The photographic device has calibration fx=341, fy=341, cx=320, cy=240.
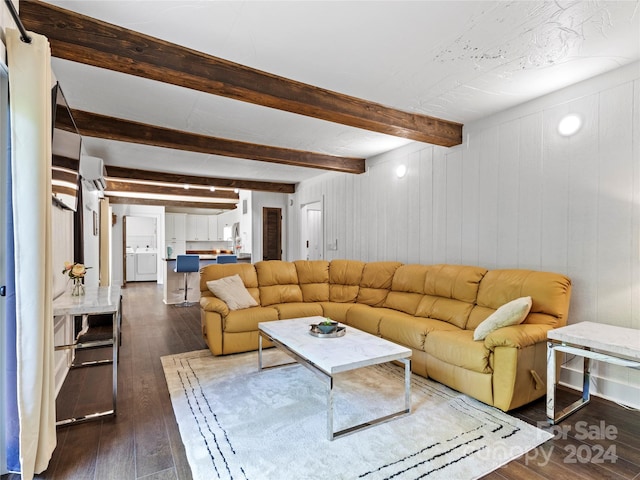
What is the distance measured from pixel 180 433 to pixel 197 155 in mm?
3968

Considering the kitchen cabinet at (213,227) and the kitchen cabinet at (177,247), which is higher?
the kitchen cabinet at (213,227)

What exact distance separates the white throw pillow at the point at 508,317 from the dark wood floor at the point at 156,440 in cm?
60

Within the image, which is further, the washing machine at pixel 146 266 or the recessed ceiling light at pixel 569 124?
the washing machine at pixel 146 266

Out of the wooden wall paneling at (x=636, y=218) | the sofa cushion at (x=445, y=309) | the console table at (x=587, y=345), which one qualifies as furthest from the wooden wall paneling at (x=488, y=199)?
the console table at (x=587, y=345)

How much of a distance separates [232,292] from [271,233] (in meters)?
4.25

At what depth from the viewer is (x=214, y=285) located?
3947 mm

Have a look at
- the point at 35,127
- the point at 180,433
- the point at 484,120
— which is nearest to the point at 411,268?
the point at 484,120

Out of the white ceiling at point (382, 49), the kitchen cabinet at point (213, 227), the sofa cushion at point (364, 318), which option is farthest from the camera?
the kitchen cabinet at point (213, 227)

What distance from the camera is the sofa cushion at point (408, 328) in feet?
10.1

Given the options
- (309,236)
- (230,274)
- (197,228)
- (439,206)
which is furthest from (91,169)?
(197,228)

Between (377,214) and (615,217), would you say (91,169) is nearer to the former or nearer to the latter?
(377,214)

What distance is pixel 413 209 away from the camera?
4.59 m

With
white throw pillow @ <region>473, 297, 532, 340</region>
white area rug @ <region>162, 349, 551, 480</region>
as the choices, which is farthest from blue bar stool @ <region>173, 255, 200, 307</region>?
white throw pillow @ <region>473, 297, 532, 340</region>

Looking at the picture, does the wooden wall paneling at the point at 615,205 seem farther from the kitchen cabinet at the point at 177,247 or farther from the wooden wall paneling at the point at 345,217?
the kitchen cabinet at the point at 177,247
